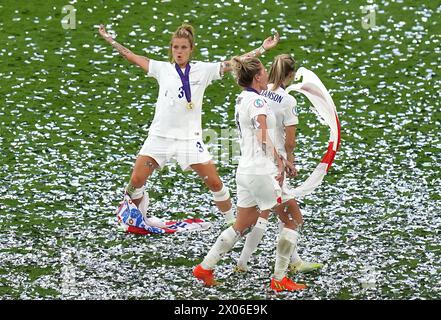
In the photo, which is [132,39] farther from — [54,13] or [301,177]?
[301,177]

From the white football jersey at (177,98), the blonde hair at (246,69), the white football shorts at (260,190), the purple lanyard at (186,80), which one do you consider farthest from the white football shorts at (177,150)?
the blonde hair at (246,69)

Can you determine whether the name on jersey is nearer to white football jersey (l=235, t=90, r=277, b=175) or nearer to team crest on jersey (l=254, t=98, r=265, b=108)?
white football jersey (l=235, t=90, r=277, b=175)

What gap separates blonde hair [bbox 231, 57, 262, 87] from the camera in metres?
13.8

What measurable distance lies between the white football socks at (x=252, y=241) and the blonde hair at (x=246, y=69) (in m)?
1.54

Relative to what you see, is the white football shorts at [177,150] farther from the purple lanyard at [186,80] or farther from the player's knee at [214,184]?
the purple lanyard at [186,80]

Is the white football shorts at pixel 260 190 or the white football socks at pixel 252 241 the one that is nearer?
the white football shorts at pixel 260 190

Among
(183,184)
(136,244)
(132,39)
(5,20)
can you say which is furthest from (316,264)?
(5,20)

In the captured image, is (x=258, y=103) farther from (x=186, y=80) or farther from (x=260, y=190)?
(x=186, y=80)

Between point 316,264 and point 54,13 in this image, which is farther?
point 54,13

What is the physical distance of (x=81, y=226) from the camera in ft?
53.1

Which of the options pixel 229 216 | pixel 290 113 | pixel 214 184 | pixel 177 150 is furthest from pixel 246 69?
pixel 229 216

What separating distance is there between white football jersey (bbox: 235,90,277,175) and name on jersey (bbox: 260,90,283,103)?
1.20 ft

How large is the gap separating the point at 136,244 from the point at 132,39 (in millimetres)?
8362

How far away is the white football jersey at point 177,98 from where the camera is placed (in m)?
15.6
